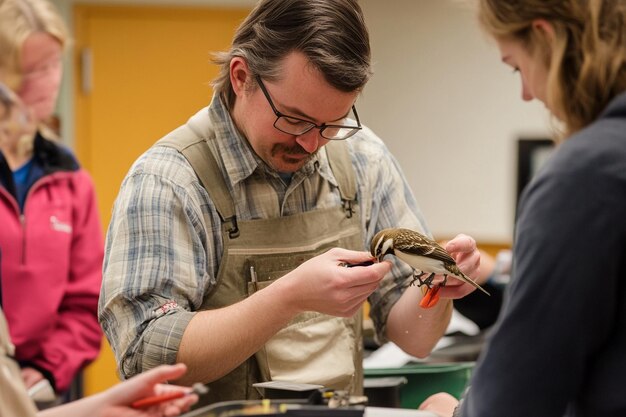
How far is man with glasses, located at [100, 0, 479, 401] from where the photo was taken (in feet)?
5.91

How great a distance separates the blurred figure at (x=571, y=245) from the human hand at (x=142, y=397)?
0.49 m

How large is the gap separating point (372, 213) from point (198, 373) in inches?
27.0

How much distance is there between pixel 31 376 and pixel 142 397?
4.52 ft

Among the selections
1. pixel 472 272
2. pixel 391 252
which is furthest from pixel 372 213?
pixel 391 252

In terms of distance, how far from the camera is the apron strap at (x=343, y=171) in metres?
2.18

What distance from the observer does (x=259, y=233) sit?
2.00 metres

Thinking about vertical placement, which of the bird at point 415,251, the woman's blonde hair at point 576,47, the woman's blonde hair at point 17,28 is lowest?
the bird at point 415,251

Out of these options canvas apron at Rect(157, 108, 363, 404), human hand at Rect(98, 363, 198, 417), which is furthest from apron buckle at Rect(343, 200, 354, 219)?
human hand at Rect(98, 363, 198, 417)

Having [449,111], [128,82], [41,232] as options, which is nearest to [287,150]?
[41,232]

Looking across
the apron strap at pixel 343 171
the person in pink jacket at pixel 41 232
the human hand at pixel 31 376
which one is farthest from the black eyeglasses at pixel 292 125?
the human hand at pixel 31 376

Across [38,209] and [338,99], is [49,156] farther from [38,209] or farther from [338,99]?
[338,99]

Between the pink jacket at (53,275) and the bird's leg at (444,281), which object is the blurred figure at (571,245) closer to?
the bird's leg at (444,281)

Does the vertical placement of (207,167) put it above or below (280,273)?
above

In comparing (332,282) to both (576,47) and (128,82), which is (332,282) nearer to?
(576,47)
